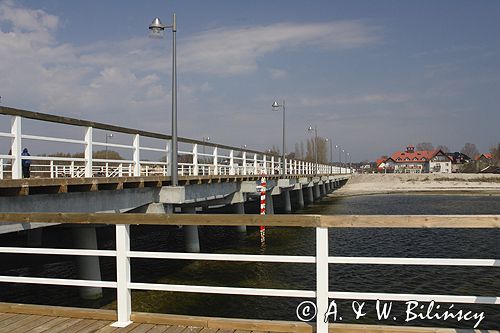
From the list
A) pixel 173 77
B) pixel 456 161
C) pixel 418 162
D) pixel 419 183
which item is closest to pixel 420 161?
pixel 418 162

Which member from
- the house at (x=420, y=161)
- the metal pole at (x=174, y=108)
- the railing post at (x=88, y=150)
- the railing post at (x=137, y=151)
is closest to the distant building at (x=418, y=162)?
the house at (x=420, y=161)

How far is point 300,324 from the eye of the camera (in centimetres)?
396

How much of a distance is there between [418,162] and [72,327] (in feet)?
486

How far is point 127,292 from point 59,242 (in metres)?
17.7

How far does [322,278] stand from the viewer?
378 cm

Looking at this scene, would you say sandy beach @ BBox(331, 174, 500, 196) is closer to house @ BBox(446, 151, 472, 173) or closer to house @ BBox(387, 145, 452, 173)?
house @ BBox(387, 145, 452, 173)

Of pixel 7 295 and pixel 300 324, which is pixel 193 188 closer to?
pixel 7 295

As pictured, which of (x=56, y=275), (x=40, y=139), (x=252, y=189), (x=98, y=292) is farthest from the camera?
(x=252, y=189)

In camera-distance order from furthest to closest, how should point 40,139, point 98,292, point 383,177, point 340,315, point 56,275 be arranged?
point 383,177 < point 56,275 < point 98,292 < point 340,315 < point 40,139

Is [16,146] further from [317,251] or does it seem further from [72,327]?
[317,251]

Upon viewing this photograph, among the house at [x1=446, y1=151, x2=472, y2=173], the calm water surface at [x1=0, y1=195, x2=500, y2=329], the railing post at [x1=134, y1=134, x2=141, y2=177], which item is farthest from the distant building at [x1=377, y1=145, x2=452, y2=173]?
the railing post at [x1=134, y1=134, x2=141, y2=177]

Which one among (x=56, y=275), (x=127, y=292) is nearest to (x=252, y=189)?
(x=56, y=275)

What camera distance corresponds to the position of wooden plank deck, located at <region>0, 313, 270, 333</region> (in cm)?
408

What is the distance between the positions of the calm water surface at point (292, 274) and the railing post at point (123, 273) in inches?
231
